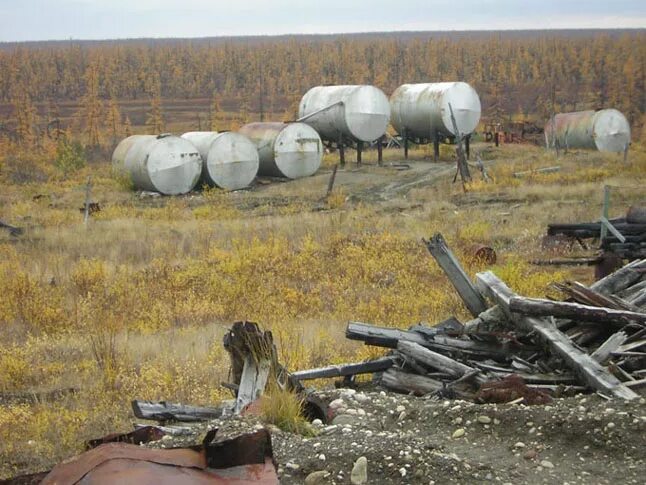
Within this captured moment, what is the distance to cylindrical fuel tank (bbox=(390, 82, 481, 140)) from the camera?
103 ft

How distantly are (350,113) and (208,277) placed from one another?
19240 millimetres

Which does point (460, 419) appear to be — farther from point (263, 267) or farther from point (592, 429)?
point (263, 267)

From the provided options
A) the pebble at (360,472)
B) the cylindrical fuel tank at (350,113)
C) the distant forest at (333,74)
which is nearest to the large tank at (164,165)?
the cylindrical fuel tank at (350,113)

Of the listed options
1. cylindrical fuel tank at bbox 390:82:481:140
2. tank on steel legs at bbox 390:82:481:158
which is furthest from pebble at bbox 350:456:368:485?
cylindrical fuel tank at bbox 390:82:481:140

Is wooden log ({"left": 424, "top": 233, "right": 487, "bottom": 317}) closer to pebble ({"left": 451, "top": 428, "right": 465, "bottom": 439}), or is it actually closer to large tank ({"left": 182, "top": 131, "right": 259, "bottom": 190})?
pebble ({"left": 451, "top": 428, "right": 465, "bottom": 439})

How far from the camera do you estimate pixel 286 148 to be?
92.5 ft

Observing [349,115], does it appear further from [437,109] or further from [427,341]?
[427,341]

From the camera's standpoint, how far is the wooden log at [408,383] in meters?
6.36

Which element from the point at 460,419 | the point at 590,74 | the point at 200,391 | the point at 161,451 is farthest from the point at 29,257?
the point at 590,74

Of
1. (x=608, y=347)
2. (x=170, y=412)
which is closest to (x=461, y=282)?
(x=608, y=347)

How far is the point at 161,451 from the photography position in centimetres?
297

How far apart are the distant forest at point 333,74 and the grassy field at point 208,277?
4197 centimetres

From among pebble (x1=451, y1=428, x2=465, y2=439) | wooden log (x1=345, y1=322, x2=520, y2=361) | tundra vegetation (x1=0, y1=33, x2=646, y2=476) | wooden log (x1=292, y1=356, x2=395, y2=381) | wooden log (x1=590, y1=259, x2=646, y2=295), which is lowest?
tundra vegetation (x1=0, y1=33, x2=646, y2=476)

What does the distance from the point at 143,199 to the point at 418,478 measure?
21.8m
